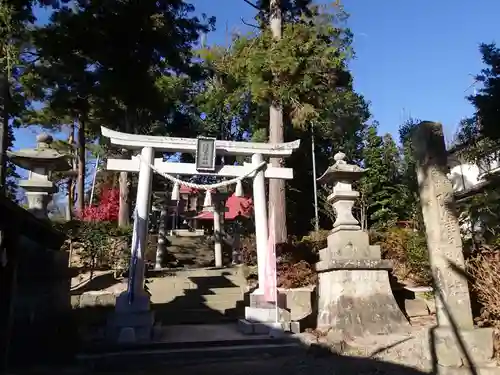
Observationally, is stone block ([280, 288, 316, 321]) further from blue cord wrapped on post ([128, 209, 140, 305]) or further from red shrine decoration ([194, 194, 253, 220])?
red shrine decoration ([194, 194, 253, 220])

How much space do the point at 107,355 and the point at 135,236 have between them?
8.15ft

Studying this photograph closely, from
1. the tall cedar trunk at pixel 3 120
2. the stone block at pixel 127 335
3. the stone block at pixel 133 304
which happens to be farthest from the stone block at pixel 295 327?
the tall cedar trunk at pixel 3 120

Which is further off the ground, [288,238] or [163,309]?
[288,238]

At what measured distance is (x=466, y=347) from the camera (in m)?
4.69

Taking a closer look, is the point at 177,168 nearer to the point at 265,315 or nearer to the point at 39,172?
the point at 39,172

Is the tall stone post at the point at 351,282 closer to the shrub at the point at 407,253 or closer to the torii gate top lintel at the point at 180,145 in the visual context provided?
the torii gate top lintel at the point at 180,145

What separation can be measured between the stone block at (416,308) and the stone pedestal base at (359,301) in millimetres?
1454

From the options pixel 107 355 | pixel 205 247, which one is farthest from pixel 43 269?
pixel 205 247

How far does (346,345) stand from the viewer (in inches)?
271

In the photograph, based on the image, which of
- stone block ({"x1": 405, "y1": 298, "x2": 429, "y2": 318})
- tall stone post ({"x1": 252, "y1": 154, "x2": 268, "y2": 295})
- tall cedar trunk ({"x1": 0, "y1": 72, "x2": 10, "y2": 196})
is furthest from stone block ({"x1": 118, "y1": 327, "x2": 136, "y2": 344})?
stone block ({"x1": 405, "y1": 298, "x2": 429, "y2": 318})

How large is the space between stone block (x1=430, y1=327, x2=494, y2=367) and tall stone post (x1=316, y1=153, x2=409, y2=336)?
119 inches

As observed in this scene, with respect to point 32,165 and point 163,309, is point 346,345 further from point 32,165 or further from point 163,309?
point 32,165

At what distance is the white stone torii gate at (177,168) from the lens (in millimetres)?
8688

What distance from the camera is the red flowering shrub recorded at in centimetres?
1625
